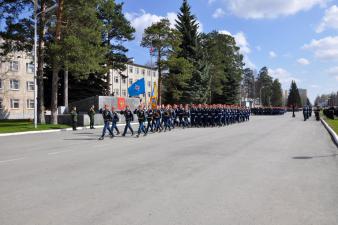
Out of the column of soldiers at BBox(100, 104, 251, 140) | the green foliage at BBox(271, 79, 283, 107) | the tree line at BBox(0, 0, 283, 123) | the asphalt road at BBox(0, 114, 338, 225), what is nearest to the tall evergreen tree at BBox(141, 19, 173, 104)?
the tree line at BBox(0, 0, 283, 123)

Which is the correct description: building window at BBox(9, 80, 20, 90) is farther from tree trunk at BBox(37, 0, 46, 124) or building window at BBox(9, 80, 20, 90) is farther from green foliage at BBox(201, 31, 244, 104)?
tree trunk at BBox(37, 0, 46, 124)

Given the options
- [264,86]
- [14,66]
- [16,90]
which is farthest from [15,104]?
[264,86]

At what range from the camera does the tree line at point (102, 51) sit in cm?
3108

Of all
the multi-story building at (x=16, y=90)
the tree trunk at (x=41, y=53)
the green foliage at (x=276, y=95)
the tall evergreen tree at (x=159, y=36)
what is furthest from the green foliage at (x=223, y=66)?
the green foliage at (x=276, y=95)

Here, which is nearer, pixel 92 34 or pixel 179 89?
pixel 92 34

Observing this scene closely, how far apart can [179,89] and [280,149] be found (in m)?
42.6

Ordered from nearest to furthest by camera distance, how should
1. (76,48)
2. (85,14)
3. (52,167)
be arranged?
(52,167)
(76,48)
(85,14)

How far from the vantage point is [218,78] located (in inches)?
2906

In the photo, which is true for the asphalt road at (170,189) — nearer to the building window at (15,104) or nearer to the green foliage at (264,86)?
the building window at (15,104)

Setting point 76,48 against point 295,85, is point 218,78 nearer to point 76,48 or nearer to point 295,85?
point 76,48

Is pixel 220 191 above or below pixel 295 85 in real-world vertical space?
below

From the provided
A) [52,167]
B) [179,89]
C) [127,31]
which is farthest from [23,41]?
[179,89]

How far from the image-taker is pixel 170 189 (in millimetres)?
7410

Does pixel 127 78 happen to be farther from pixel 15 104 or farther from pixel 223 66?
pixel 15 104
